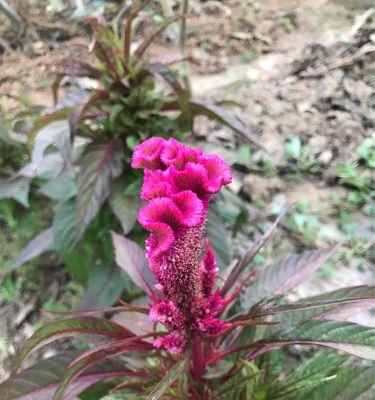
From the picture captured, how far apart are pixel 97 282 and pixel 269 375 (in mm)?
892

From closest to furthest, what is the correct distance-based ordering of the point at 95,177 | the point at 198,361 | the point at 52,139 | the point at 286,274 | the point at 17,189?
the point at 198,361 < the point at 286,274 < the point at 52,139 < the point at 95,177 < the point at 17,189

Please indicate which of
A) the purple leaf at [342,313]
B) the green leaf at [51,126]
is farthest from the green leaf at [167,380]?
the green leaf at [51,126]

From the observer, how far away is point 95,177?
5.18ft

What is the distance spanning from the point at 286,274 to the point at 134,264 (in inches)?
16.3

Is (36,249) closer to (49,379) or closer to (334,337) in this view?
(49,379)

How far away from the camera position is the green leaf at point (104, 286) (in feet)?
5.98

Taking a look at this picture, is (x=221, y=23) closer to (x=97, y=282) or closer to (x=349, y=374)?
(x=97, y=282)

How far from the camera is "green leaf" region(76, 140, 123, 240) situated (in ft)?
5.06

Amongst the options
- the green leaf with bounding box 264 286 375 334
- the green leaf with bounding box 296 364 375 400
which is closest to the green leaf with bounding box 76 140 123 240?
the green leaf with bounding box 264 286 375 334

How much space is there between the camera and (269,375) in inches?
48.9

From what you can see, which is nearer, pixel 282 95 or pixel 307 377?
pixel 307 377

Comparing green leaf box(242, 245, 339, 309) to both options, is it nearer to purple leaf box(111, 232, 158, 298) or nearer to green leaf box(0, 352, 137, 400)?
purple leaf box(111, 232, 158, 298)

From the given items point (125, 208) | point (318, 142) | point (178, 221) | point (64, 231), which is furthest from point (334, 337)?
point (318, 142)

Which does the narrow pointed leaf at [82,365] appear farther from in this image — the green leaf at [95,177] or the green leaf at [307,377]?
the green leaf at [95,177]
